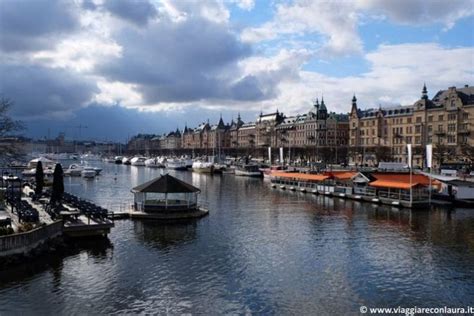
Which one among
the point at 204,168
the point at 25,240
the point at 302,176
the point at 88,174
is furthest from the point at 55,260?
the point at 204,168

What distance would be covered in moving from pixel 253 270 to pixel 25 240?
1740 centimetres

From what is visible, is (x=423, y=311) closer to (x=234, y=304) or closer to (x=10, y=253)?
(x=234, y=304)

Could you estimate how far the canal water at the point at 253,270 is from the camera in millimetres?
28392

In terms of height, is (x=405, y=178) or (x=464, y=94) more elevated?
(x=464, y=94)

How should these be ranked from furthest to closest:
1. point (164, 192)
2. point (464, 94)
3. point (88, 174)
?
point (464, 94) → point (88, 174) → point (164, 192)

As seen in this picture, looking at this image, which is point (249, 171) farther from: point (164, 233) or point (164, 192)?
point (164, 233)

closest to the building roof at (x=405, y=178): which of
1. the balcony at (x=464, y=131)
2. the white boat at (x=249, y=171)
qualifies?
the balcony at (x=464, y=131)

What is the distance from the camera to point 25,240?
1412 inches

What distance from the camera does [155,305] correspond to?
2788cm

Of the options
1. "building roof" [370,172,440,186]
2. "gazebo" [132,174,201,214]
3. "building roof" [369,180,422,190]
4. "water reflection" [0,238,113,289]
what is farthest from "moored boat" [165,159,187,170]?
"water reflection" [0,238,113,289]

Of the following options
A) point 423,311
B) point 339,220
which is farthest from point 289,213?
point 423,311

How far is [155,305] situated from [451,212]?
5287 cm

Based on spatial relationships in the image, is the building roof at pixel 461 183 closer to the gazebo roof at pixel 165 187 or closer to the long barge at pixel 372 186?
the long barge at pixel 372 186

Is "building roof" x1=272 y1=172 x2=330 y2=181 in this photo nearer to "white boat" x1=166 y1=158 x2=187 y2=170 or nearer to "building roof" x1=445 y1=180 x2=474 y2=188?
"building roof" x1=445 y1=180 x2=474 y2=188
